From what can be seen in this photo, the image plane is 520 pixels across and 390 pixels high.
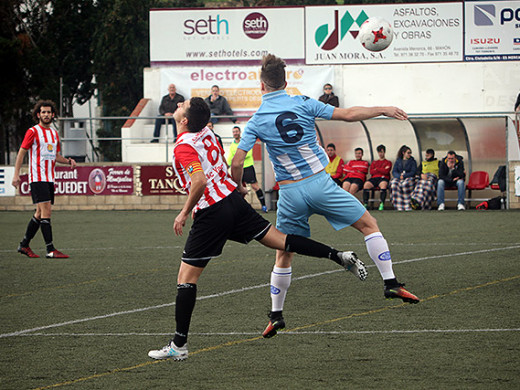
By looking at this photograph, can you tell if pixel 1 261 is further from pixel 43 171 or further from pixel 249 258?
pixel 249 258

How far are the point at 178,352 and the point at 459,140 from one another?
18119 mm

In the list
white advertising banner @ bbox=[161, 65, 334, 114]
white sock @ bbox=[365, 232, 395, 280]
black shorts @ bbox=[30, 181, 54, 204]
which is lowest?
white sock @ bbox=[365, 232, 395, 280]

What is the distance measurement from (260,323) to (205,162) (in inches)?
61.9

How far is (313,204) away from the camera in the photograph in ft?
21.5

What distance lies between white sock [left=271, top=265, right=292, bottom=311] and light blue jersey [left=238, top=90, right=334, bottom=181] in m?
0.71

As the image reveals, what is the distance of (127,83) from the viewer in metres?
35.2

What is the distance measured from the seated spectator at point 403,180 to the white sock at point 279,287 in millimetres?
14375

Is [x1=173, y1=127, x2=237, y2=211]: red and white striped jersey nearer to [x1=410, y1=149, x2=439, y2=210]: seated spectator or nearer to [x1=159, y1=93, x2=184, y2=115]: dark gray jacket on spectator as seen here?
[x1=410, y1=149, x2=439, y2=210]: seated spectator

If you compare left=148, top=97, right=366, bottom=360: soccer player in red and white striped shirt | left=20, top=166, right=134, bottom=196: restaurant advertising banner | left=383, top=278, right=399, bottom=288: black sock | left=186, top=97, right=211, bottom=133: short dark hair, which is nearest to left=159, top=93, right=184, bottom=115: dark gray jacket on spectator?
left=20, top=166, right=134, bottom=196: restaurant advertising banner

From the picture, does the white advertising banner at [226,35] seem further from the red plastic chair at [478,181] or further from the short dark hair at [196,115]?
the short dark hair at [196,115]

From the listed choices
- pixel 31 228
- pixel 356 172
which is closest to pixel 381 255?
pixel 31 228

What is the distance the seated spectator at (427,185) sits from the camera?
20.7m

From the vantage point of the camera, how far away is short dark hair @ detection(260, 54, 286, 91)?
648 cm

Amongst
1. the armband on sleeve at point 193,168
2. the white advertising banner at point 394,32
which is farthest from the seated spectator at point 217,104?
the armband on sleeve at point 193,168
